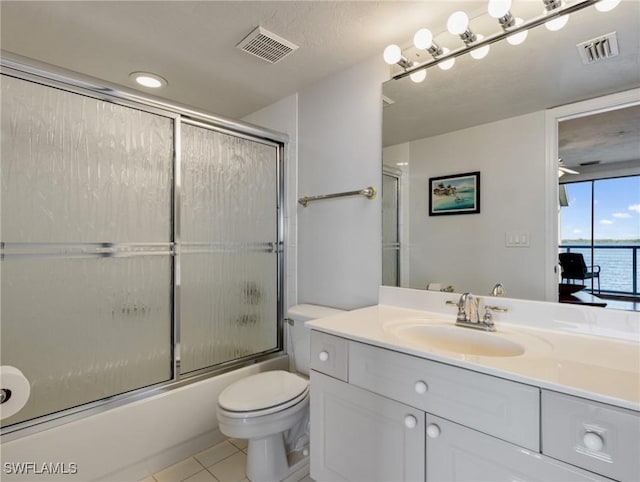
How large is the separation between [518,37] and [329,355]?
147 centimetres

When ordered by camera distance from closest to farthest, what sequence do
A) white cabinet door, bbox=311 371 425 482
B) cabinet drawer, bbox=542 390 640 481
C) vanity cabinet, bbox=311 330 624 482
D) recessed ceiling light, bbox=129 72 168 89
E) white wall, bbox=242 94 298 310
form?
cabinet drawer, bbox=542 390 640 481 < vanity cabinet, bbox=311 330 624 482 < white cabinet door, bbox=311 371 425 482 < recessed ceiling light, bbox=129 72 168 89 < white wall, bbox=242 94 298 310

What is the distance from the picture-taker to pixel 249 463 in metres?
1.56

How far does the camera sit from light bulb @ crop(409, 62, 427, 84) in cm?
155

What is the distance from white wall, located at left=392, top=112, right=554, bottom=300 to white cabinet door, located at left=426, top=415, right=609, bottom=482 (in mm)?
640

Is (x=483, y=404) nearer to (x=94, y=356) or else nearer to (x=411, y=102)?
(x=411, y=102)

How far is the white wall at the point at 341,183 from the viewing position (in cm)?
176

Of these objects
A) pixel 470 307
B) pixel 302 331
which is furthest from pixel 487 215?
pixel 302 331

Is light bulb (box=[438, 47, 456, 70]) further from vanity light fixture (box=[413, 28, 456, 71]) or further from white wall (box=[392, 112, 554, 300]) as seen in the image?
white wall (box=[392, 112, 554, 300])

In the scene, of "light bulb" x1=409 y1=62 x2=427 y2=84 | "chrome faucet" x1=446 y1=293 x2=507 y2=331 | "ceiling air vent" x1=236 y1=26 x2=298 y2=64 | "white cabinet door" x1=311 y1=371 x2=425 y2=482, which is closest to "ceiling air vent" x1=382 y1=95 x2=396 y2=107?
"light bulb" x1=409 y1=62 x2=427 y2=84

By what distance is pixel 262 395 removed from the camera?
59.6 inches

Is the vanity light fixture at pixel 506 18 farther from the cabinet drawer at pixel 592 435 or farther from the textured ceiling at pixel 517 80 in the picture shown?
the cabinet drawer at pixel 592 435

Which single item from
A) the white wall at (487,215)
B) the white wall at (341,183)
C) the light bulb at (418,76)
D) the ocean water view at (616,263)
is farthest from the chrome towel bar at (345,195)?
the ocean water view at (616,263)

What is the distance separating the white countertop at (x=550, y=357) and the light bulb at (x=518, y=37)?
1.13 meters

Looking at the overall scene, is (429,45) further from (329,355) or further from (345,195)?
(329,355)
